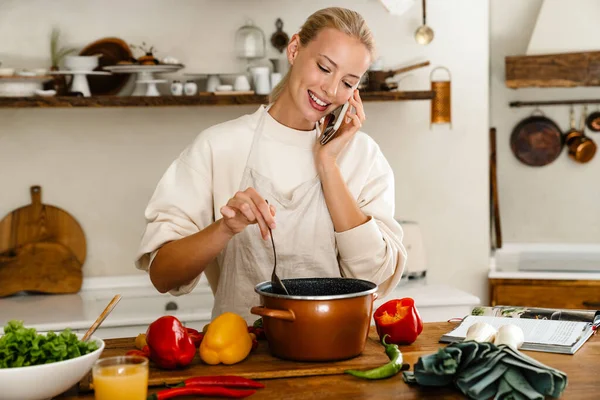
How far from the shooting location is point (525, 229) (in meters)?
4.12

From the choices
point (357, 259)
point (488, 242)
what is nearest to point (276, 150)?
point (357, 259)

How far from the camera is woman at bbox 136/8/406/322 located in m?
1.96

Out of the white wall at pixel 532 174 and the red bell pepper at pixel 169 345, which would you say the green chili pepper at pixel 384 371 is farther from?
the white wall at pixel 532 174

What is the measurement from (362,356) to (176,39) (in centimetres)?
246

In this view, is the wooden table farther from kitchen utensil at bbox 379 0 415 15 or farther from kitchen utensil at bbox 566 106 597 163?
kitchen utensil at bbox 566 106 597 163

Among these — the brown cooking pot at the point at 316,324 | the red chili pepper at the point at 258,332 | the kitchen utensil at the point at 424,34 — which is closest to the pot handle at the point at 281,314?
the brown cooking pot at the point at 316,324

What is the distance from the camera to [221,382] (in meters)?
1.40

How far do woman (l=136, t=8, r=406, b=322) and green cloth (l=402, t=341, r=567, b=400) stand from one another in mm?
595

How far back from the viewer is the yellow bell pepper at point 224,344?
1522 mm

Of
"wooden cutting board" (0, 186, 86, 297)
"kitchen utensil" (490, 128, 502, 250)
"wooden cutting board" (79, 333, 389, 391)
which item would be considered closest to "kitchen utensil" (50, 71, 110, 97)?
"wooden cutting board" (0, 186, 86, 297)

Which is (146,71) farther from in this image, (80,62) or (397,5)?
(397,5)

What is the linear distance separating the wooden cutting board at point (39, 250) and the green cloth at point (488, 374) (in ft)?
8.37

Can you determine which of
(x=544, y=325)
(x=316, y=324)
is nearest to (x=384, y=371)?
(x=316, y=324)

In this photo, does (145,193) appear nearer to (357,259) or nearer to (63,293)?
(63,293)
